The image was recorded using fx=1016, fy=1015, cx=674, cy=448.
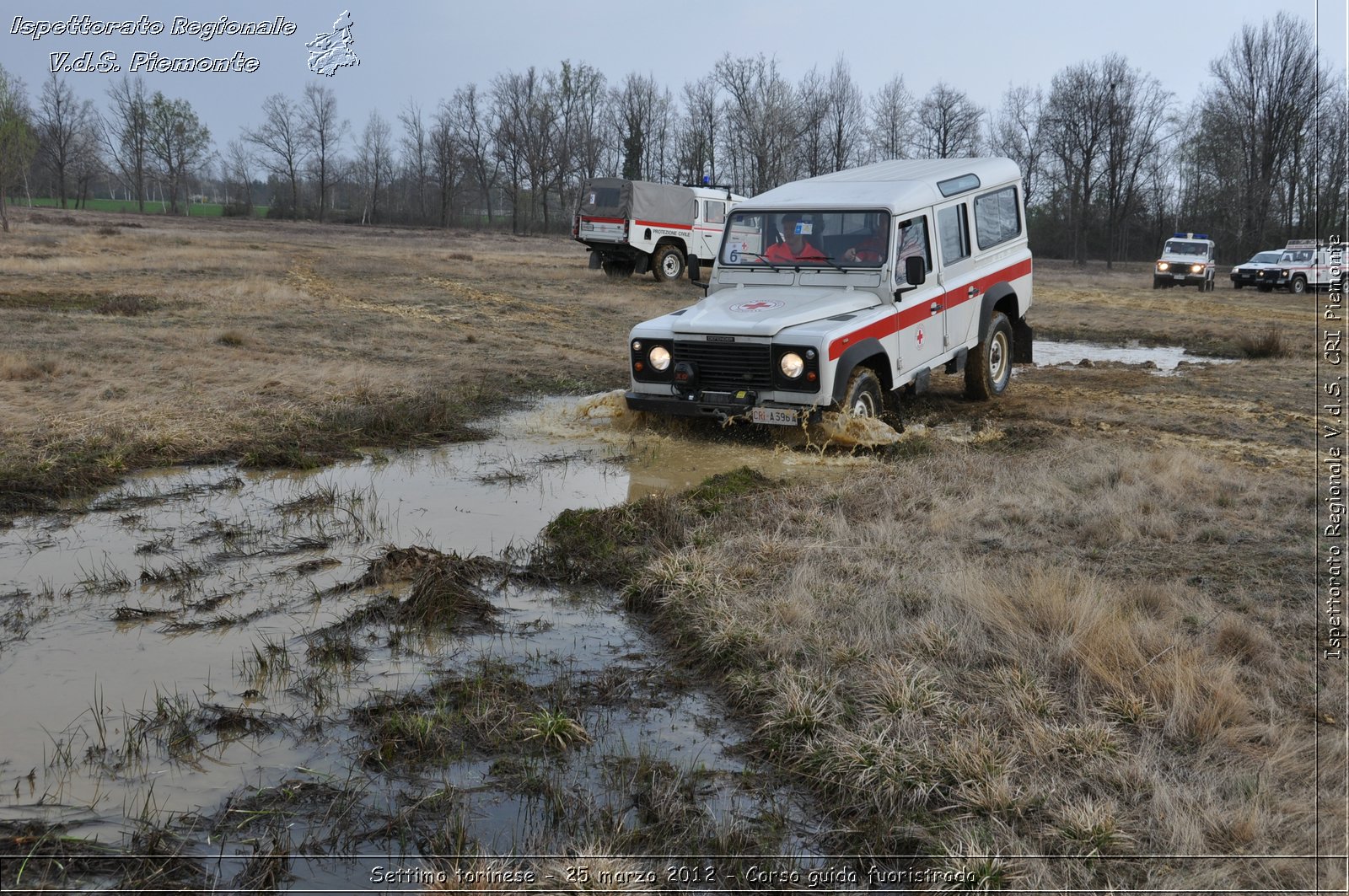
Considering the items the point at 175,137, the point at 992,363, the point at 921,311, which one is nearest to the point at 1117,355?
the point at 992,363

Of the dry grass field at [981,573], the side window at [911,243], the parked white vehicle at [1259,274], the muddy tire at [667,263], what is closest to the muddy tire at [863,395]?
the dry grass field at [981,573]

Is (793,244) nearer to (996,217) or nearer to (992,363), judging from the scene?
(996,217)

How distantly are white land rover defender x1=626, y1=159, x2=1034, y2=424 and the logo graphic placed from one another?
0.07 ft

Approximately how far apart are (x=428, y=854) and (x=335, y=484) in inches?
184

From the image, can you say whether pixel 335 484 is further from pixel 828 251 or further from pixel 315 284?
pixel 315 284

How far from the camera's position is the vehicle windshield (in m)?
8.49

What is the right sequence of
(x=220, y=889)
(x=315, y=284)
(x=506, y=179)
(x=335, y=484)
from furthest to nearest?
(x=506, y=179)
(x=315, y=284)
(x=335, y=484)
(x=220, y=889)

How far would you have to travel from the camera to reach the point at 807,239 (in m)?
8.80

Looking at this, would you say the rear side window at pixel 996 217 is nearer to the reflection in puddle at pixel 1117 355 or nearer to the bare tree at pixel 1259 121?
the reflection in puddle at pixel 1117 355

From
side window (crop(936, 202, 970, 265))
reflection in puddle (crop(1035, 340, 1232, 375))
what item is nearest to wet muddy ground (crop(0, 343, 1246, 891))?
side window (crop(936, 202, 970, 265))

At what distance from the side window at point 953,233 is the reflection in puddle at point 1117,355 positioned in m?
4.60

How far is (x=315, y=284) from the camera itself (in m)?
20.9

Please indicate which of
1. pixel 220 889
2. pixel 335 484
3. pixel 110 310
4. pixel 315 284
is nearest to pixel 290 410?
pixel 335 484

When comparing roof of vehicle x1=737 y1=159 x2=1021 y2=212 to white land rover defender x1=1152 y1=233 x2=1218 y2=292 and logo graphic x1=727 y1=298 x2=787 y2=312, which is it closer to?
logo graphic x1=727 y1=298 x2=787 y2=312
